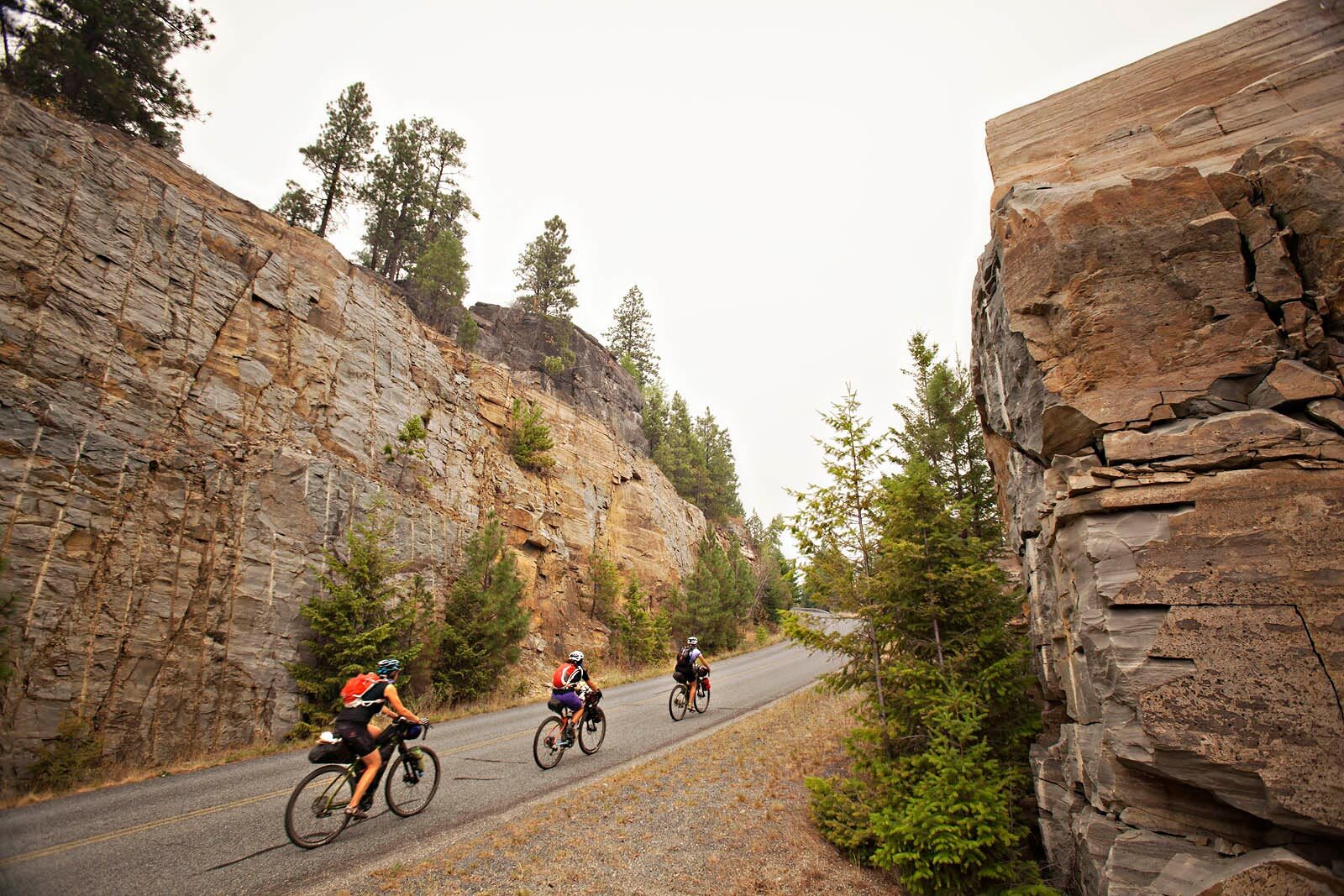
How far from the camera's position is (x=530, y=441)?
26391mm

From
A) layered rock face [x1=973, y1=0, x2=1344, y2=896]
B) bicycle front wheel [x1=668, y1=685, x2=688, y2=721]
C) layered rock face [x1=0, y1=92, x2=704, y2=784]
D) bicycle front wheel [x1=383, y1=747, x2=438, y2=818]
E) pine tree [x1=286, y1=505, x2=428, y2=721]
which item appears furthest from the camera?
bicycle front wheel [x1=668, y1=685, x2=688, y2=721]

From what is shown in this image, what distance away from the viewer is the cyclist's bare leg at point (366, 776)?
614cm

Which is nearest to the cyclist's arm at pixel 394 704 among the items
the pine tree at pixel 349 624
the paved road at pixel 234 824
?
the paved road at pixel 234 824

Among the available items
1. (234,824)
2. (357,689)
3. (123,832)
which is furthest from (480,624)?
(357,689)

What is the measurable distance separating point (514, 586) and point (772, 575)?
99.1 feet

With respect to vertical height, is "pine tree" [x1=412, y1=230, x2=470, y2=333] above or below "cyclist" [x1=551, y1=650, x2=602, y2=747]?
above

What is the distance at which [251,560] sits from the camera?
1247 cm

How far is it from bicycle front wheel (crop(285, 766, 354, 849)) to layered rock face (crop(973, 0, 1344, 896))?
7997 mm

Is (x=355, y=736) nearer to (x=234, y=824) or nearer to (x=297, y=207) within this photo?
(x=234, y=824)

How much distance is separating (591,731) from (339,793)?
4.68 metres

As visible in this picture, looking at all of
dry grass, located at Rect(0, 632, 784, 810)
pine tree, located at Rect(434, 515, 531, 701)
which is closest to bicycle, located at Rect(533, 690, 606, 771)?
dry grass, located at Rect(0, 632, 784, 810)

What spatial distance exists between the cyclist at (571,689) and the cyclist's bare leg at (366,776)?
3.22 m

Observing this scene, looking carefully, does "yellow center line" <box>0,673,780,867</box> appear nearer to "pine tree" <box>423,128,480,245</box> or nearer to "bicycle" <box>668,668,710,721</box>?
"bicycle" <box>668,668,710,721</box>

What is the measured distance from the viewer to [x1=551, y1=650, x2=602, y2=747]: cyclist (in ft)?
30.3
